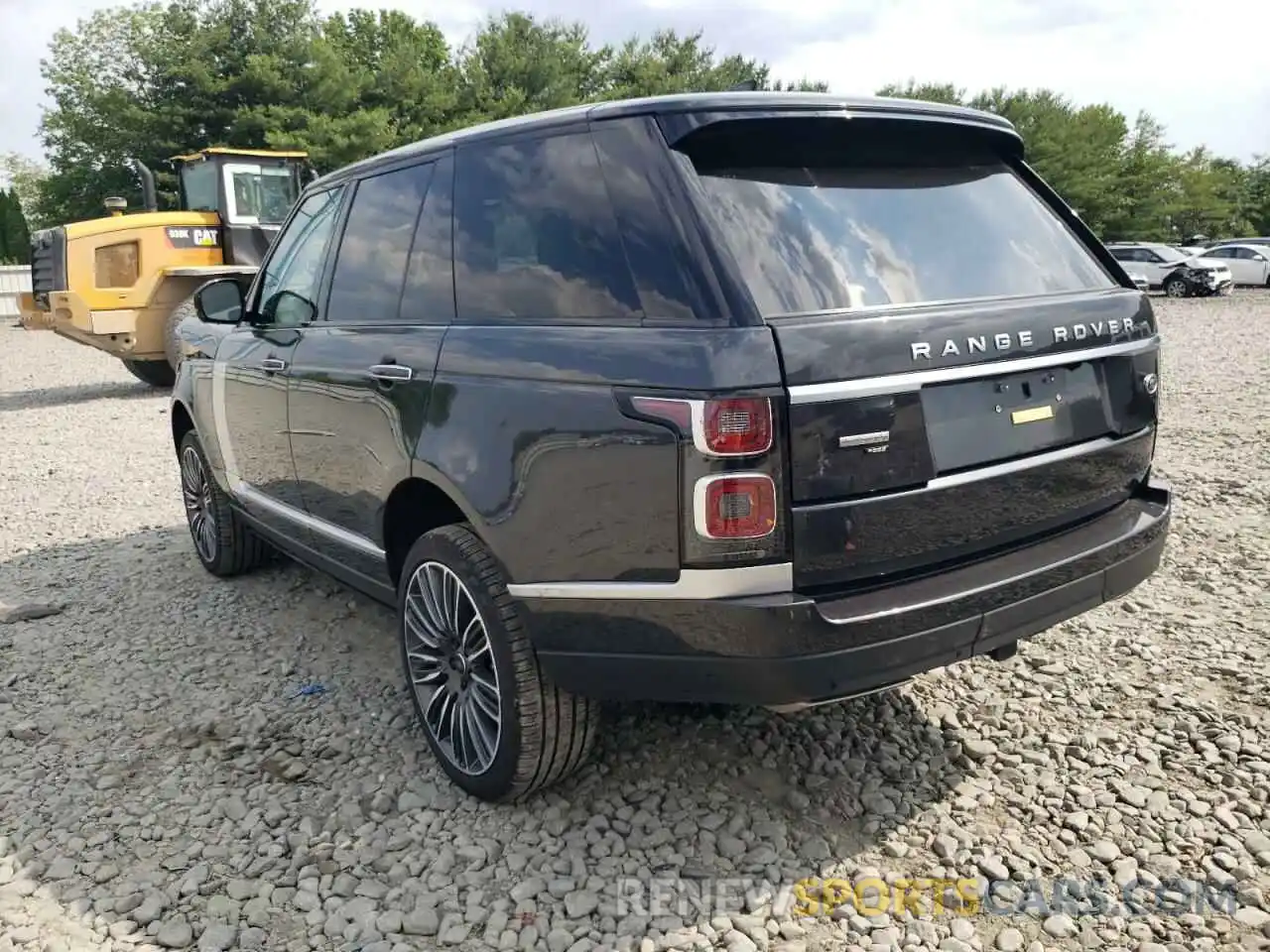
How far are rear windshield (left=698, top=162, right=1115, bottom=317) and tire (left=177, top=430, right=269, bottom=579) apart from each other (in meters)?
3.34

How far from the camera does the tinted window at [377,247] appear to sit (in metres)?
3.36

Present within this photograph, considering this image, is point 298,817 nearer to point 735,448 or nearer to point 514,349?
point 514,349

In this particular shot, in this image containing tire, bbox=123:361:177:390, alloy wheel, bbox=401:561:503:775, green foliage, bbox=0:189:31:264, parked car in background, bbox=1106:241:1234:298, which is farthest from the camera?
green foliage, bbox=0:189:31:264

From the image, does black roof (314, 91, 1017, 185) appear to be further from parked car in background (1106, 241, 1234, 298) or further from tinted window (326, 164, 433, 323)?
parked car in background (1106, 241, 1234, 298)

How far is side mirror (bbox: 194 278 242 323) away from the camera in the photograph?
456 cm

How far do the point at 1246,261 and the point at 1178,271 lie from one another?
449cm

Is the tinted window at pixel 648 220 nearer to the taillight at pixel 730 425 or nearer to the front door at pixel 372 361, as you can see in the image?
the taillight at pixel 730 425


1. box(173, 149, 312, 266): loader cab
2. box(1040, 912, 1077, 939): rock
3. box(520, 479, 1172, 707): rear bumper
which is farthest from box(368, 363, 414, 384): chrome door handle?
box(173, 149, 312, 266): loader cab

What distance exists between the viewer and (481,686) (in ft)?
9.62

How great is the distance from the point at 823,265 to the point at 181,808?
2.50m

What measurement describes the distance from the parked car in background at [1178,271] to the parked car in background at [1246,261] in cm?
214

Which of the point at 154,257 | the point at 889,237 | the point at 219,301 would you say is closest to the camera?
the point at 889,237

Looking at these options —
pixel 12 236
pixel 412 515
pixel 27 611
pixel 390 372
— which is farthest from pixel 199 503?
pixel 12 236

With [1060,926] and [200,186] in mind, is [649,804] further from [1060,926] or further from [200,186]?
[200,186]
